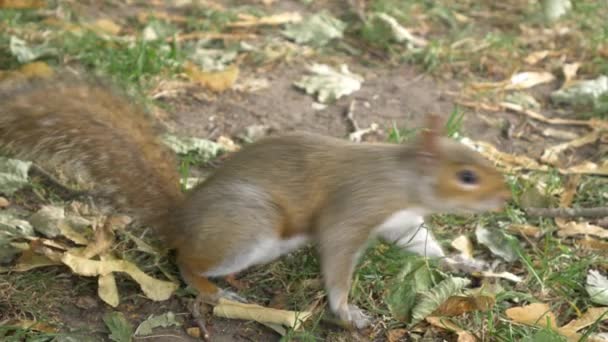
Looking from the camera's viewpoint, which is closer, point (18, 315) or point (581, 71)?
point (18, 315)

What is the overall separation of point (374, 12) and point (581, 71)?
3.54 ft

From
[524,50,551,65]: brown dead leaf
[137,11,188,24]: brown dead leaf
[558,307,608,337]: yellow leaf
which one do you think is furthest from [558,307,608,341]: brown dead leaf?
[137,11,188,24]: brown dead leaf

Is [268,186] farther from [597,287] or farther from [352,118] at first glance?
[352,118]

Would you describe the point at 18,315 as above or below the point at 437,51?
above

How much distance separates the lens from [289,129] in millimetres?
3117

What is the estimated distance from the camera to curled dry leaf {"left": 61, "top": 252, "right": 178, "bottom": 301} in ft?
6.79

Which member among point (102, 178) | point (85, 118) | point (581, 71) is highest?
point (85, 118)

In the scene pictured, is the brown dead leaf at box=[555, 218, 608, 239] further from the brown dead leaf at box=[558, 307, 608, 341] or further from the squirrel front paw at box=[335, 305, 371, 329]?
the squirrel front paw at box=[335, 305, 371, 329]

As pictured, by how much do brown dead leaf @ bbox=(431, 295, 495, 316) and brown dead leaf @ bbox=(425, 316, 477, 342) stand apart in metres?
0.02

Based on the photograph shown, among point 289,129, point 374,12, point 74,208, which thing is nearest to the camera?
point 74,208

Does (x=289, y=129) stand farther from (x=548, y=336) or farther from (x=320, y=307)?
(x=548, y=336)

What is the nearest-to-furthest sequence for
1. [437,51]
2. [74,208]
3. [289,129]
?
Answer: 1. [74,208]
2. [289,129]
3. [437,51]

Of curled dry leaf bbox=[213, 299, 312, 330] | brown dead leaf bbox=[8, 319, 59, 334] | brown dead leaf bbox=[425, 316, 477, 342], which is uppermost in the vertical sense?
brown dead leaf bbox=[8, 319, 59, 334]

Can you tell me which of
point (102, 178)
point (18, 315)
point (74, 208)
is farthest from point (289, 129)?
point (18, 315)
